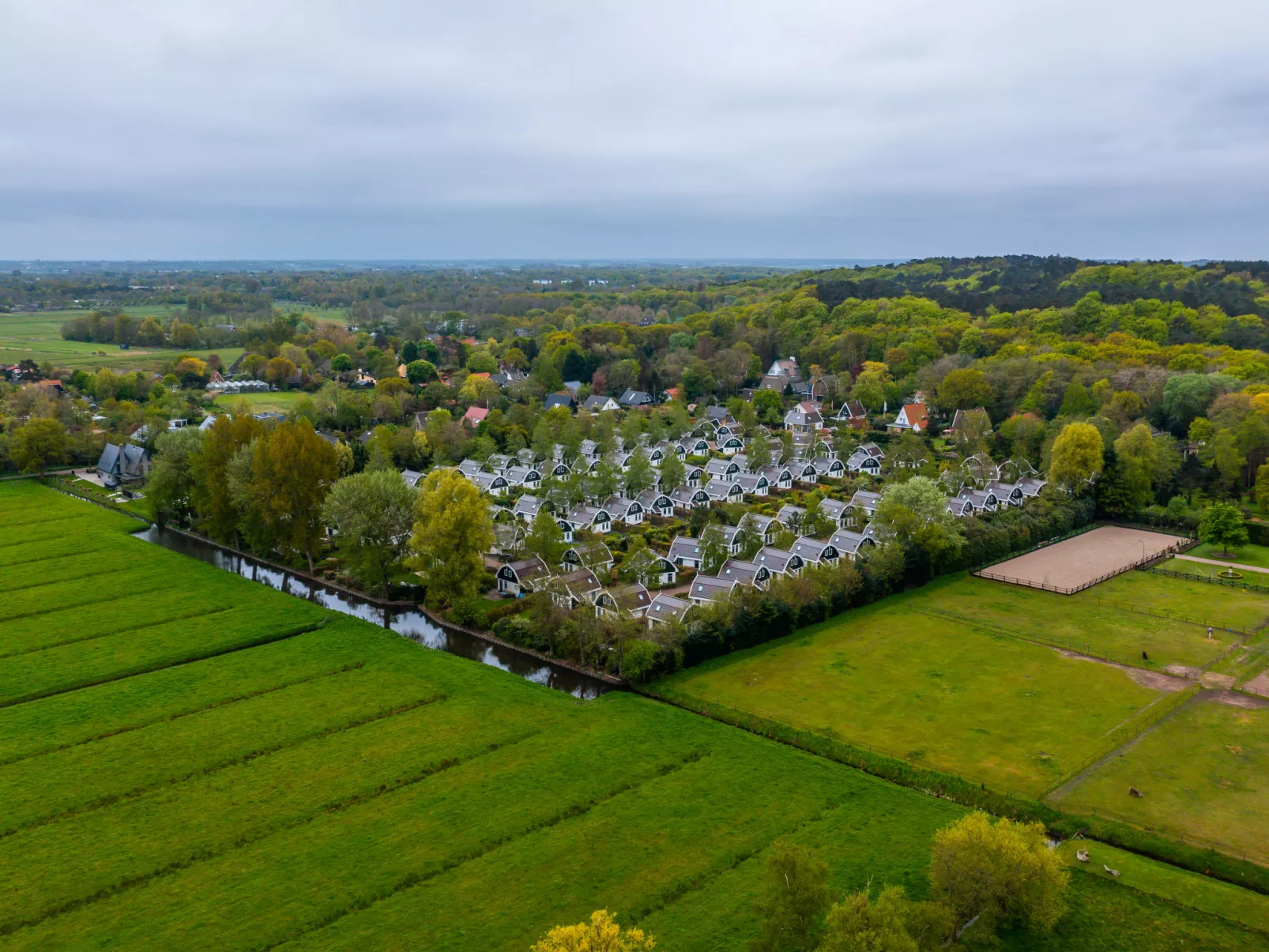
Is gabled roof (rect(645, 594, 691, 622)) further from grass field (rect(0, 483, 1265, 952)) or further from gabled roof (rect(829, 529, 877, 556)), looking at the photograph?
gabled roof (rect(829, 529, 877, 556))

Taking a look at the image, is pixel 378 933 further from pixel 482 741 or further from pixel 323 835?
pixel 482 741

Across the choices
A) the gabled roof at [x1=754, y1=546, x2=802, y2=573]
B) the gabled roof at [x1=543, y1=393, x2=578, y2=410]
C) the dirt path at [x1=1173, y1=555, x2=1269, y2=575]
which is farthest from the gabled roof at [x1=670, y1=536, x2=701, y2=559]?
the gabled roof at [x1=543, y1=393, x2=578, y2=410]

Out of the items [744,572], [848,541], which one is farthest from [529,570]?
[848,541]

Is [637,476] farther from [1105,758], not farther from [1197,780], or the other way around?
[1197,780]

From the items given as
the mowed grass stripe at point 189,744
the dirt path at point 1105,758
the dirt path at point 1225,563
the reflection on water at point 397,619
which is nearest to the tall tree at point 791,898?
the dirt path at point 1105,758

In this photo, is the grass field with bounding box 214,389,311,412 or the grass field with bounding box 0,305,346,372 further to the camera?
the grass field with bounding box 0,305,346,372

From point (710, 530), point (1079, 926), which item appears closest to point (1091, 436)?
point (710, 530)
